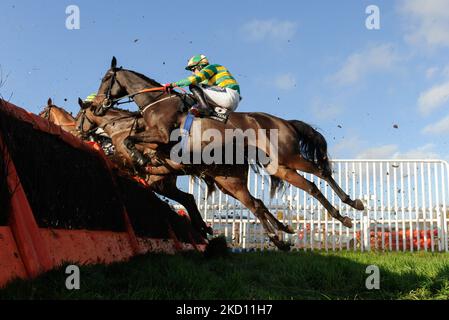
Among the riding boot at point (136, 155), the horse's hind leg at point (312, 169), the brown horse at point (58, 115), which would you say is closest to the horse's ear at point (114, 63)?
the brown horse at point (58, 115)

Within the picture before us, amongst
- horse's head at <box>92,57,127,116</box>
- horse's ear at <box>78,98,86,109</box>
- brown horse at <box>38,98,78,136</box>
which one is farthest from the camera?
brown horse at <box>38,98,78,136</box>

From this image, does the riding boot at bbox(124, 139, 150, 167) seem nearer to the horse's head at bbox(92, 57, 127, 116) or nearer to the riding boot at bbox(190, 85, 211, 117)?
the riding boot at bbox(190, 85, 211, 117)

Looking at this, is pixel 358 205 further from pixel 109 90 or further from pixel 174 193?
pixel 109 90

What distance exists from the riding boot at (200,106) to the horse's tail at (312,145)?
141cm

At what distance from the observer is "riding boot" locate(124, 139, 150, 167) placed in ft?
22.3

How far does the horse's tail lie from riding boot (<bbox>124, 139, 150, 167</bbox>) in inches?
93.8

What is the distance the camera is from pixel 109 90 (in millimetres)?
8109

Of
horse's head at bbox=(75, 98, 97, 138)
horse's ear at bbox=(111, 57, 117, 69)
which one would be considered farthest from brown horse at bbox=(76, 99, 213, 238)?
horse's ear at bbox=(111, 57, 117, 69)

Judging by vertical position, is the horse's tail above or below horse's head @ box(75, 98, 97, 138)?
below

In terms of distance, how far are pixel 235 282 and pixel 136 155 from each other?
12.6 feet

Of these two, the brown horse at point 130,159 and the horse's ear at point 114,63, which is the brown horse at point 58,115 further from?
the horse's ear at point 114,63

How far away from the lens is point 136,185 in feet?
20.4

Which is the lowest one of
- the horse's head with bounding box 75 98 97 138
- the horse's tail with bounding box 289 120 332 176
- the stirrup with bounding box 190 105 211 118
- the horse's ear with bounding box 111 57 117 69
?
the horse's tail with bounding box 289 120 332 176
